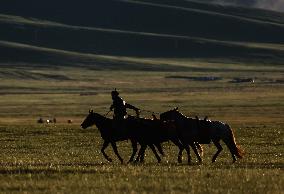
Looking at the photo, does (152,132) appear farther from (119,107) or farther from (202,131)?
(202,131)

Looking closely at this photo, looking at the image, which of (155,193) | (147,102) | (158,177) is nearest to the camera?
(155,193)

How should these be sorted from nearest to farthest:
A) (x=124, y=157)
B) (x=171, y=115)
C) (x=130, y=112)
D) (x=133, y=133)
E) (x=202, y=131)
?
(x=202, y=131), (x=133, y=133), (x=171, y=115), (x=124, y=157), (x=130, y=112)

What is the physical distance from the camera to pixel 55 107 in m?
85.6

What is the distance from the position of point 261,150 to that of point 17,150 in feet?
29.8

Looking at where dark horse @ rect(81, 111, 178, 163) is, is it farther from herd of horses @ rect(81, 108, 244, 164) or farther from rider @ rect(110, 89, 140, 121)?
rider @ rect(110, 89, 140, 121)

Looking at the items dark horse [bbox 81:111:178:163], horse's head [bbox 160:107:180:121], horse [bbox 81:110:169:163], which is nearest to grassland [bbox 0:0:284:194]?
horse [bbox 81:110:169:163]

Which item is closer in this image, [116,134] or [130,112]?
[116,134]

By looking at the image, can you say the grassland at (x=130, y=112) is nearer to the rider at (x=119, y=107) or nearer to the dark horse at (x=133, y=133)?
the dark horse at (x=133, y=133)

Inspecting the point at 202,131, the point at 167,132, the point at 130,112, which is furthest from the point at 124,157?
the point at 130,112

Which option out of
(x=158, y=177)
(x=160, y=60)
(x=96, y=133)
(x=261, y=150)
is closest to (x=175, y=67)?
(x=160, y=60)

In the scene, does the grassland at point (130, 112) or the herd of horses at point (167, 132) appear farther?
the herd of horses at point (167, 132)

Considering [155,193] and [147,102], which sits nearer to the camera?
[155,193]

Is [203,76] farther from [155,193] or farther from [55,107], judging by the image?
[155,193]

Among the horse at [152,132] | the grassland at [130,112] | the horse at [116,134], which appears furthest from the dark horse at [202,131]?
the horse at [116,134]
